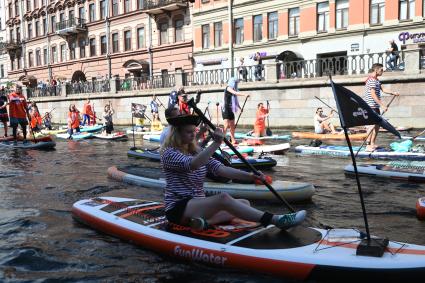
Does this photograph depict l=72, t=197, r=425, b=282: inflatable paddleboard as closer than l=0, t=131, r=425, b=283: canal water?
Yes

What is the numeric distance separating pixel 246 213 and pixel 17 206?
14.4 ft

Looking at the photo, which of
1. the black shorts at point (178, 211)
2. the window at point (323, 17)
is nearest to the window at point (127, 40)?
the window at point (323, 17)

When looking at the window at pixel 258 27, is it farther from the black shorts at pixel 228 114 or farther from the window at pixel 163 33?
the black shorts at pixel 228 114

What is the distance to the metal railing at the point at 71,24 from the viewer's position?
48.3 metres

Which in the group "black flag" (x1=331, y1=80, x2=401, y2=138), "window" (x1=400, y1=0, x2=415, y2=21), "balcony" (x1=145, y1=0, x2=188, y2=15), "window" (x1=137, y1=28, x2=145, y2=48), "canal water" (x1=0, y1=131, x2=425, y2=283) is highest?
"balcony" (x1=145, y1=0, x2=188, y2=15)

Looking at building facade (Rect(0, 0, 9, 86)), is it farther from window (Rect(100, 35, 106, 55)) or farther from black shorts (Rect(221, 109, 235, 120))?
black shorts (Rect(221, 109, 235, 120))

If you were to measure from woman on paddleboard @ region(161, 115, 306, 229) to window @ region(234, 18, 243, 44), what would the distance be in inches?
1212

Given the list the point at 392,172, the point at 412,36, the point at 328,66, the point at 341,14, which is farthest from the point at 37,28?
the point at 392,172

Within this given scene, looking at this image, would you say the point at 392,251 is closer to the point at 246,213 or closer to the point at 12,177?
the point at 246,213

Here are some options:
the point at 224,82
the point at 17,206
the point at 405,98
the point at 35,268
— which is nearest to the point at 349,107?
the point at 35,268

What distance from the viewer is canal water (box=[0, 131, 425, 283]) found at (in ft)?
15.6

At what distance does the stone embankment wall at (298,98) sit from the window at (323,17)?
8.19 m

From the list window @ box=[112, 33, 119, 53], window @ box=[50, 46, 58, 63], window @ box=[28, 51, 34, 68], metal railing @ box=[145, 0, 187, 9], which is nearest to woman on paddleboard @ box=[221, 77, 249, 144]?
metal railing @ box=[145, 0, 187, 9]

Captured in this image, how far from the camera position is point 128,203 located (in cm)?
620
